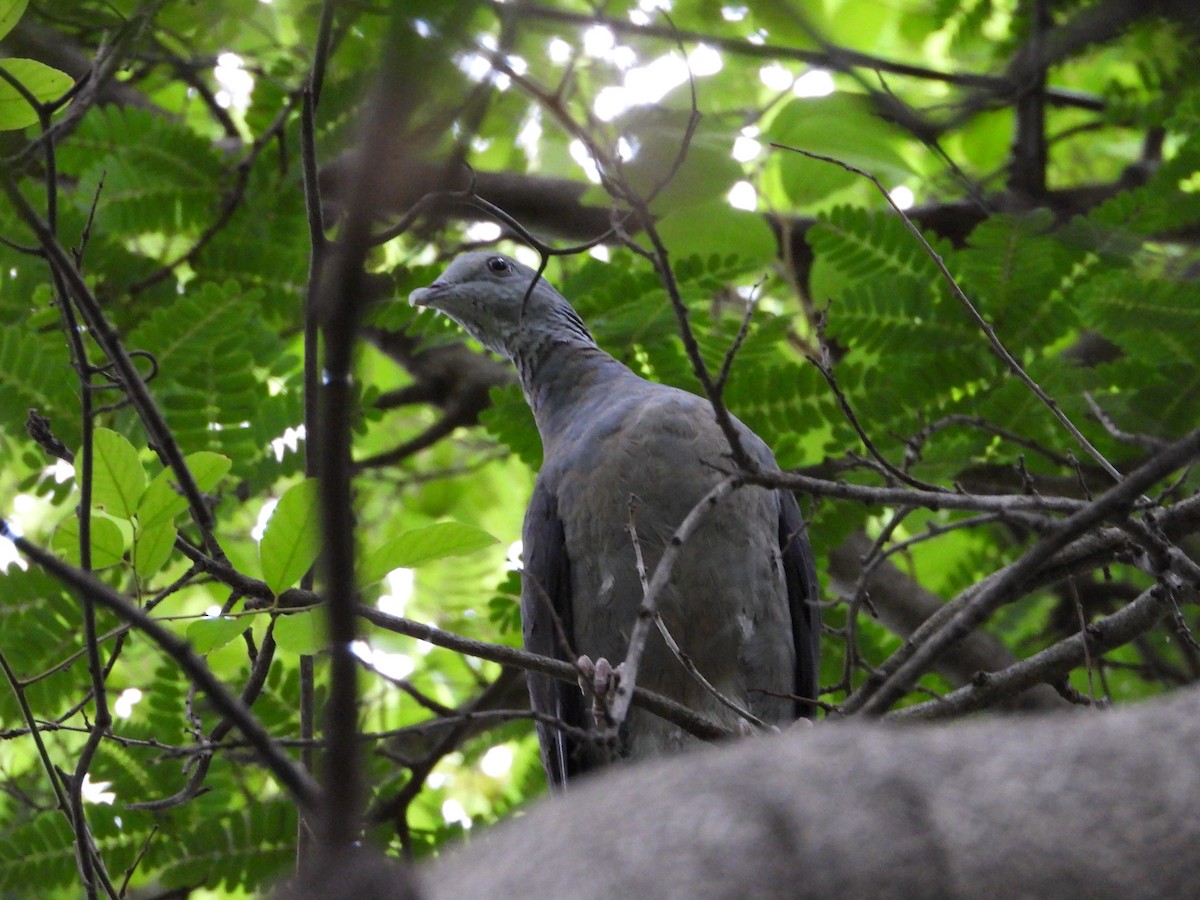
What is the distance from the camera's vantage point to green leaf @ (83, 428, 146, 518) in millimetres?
2619

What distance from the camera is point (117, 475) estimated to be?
2617 millimetres

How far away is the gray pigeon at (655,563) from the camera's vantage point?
395 centimetres

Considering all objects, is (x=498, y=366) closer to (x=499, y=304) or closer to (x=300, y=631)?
(x=499, y=304)

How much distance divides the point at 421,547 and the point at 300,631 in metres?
0.31

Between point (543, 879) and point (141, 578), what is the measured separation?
4.88ft

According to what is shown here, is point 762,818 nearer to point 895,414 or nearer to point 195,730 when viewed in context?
point 195,730

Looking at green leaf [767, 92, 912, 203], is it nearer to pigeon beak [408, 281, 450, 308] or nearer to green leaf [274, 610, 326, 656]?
pigeon beak [408, 281, 450, 308]

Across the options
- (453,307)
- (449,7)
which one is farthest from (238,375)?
(449,7)

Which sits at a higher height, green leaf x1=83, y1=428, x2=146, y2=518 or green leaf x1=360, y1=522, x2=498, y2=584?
green leaf x1=83, y1=428, x2=146, y2=518

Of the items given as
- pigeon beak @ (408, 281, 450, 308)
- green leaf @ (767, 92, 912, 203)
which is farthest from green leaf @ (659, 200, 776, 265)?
pigeon beak @ (408, 281, 450, 308)

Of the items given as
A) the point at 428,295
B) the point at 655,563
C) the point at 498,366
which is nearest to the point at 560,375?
the point at 428,295

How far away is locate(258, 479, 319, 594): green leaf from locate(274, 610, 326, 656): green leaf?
0.13 metres

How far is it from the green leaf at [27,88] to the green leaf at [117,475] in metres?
0.90

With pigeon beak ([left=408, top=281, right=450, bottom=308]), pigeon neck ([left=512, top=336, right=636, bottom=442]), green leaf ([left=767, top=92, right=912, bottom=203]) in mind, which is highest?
green leaf ([left=767, top=92, right=912, bottom=203])
